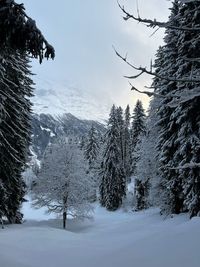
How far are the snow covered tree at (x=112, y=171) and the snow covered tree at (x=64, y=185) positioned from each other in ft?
52.6

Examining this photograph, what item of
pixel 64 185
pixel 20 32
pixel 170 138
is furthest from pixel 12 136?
pixel 20 32

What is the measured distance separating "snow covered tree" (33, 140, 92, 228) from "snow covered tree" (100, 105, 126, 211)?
16.0m

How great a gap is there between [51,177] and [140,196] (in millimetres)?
15626

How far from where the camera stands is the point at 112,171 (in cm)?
5988

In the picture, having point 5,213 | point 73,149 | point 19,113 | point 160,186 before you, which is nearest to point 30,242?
point 5,213

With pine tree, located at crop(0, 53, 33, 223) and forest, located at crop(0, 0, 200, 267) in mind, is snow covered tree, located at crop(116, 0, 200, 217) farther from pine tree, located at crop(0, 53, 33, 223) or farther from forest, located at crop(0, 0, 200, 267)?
pine tree, located at crop(0, 53, 33, 223)

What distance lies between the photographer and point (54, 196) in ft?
133

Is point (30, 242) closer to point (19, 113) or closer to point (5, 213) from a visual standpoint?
point (5, 213)

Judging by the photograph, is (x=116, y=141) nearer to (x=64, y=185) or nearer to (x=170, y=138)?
(x=64, y=185)

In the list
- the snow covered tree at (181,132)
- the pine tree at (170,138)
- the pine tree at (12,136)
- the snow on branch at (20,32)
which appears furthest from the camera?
the pine tree at (170,138)

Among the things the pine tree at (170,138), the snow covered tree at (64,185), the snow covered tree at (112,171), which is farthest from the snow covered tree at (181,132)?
the snow covered tree at (112,171)

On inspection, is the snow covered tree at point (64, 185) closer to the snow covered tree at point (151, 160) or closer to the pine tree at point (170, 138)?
the snow covered tree at point (151, 160)

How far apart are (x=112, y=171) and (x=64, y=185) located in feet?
63.9

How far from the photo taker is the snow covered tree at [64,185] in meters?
40.4
